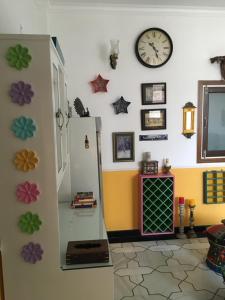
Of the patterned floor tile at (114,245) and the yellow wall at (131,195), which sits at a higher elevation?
the yellow wall at (131,195)

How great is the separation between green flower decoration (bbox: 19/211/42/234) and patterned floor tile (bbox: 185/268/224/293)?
164cm

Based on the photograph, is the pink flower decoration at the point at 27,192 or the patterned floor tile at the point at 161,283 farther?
the patterned floor tile at the point at 161,283

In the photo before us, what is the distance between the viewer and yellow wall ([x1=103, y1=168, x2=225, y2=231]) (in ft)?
9.91

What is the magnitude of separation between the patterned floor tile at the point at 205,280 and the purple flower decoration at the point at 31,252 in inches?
61.5

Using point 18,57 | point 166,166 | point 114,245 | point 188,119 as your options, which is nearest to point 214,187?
point 166,166

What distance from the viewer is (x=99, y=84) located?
286 centimetres

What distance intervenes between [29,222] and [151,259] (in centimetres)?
182

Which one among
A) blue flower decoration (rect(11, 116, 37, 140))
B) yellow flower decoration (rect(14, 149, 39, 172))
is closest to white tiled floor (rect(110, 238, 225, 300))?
yellow flower decoration (rect(14, 149, 39, 172))

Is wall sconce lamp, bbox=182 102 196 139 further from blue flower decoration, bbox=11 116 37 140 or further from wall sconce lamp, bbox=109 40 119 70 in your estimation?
blue flower decoration, bbox=11 116 37 140

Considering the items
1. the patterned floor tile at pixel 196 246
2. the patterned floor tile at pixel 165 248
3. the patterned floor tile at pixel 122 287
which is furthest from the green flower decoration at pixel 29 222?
the patterned floor tile at pixel 196 246

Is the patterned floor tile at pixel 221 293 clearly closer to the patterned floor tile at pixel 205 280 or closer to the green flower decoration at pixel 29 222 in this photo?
Result: the patterned floor tile at pixel 205 280

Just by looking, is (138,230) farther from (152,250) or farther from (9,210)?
(9,210)

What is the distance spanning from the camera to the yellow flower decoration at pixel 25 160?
1140 millimetres

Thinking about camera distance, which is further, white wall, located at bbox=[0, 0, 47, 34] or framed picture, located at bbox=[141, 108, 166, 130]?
framed picture, located at bbox=[141, 108, 166, 130]
